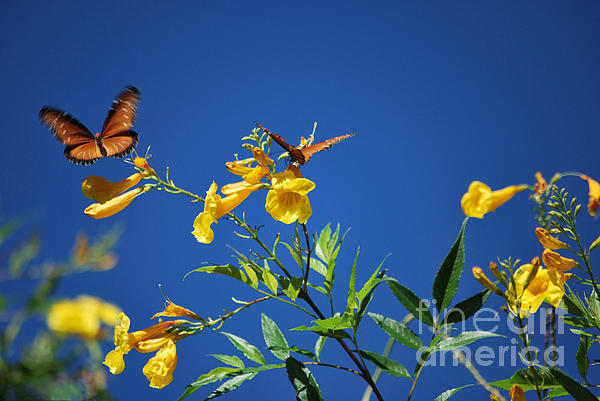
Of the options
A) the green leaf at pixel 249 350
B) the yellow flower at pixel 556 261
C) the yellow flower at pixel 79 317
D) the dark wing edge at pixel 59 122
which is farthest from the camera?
the dark wing edge at pixel 59 122

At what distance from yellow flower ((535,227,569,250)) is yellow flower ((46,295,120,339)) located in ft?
1.57

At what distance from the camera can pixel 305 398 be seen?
1.70 feet

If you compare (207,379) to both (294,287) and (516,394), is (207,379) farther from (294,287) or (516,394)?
(516,394)

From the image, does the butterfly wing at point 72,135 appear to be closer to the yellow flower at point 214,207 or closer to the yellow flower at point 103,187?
the yellow flower at point 103,187

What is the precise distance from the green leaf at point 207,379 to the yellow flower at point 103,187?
267 millimetres

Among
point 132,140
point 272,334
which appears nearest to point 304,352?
point 272,334

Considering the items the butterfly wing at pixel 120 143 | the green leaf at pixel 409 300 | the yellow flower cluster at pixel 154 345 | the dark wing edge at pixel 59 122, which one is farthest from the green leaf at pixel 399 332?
the dark wing edge at pixel 59 122

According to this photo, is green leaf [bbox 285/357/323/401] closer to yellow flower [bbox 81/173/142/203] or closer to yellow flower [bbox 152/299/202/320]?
yellow flower [bbox 152/299/202/320]

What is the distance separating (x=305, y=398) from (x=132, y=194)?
0.35 meters

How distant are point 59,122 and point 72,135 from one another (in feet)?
0.11

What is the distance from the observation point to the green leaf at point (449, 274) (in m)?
0.54

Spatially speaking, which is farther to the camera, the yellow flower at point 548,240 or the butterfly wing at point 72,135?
the butterfly wing at point 72,135

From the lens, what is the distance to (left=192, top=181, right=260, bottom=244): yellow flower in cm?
55

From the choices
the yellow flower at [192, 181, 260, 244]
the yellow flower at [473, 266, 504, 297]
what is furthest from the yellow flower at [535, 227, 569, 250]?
the yellow flower at [192, 181, 260, 244]
